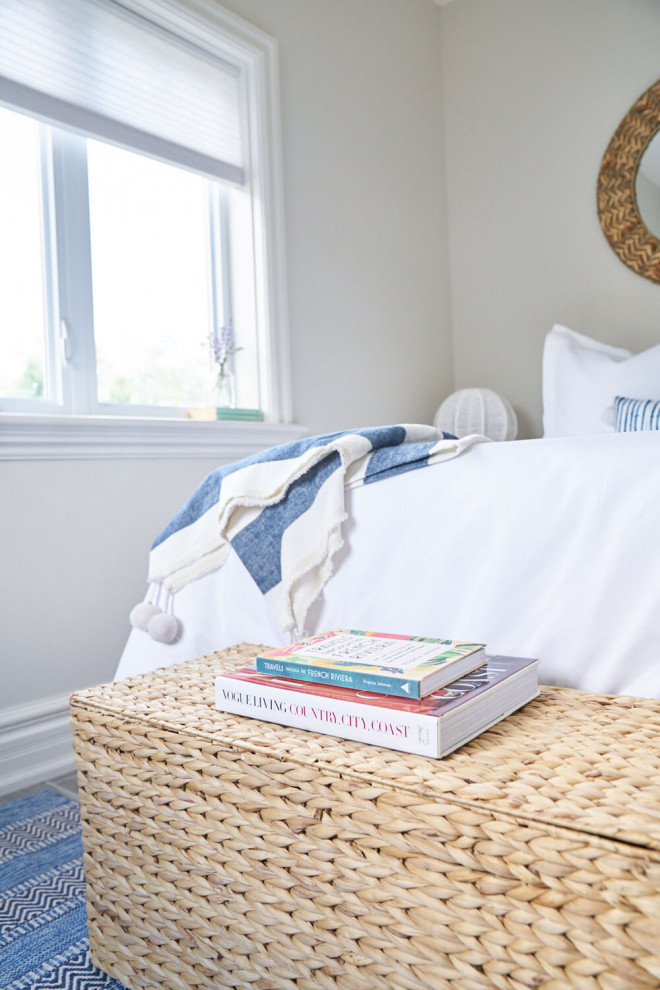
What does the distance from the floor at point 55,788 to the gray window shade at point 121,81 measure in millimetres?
1690

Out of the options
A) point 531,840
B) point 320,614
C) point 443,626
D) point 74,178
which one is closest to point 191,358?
point 74,178

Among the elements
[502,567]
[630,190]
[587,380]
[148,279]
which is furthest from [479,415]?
Answer: [502,567]

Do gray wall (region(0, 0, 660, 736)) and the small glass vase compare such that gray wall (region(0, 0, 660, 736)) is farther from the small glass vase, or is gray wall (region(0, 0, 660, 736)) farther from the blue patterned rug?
the blue patterned rug

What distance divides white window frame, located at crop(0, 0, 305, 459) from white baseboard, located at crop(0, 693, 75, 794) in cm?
69

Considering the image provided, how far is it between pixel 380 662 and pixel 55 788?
130cm

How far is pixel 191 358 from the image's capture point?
2574 mm

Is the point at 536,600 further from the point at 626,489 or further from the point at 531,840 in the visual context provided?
the point at 531,840

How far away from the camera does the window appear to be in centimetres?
207

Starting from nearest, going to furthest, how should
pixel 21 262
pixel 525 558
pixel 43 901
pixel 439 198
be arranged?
pixel 525 558
pixel 43 901
pixel 21 262
pixel 439 198

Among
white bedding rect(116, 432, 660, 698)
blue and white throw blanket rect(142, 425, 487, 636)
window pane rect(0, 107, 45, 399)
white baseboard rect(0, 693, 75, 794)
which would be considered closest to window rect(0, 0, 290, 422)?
window pane rect(0, 107, 45, 399)

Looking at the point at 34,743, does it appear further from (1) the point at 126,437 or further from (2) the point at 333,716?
(2) the point at 333,716

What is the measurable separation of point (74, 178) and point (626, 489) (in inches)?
72.2

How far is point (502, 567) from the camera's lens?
110cm

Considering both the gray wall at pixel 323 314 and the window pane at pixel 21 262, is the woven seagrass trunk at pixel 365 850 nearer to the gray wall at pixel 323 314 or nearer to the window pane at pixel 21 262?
the gray wall at pixel 323 314
